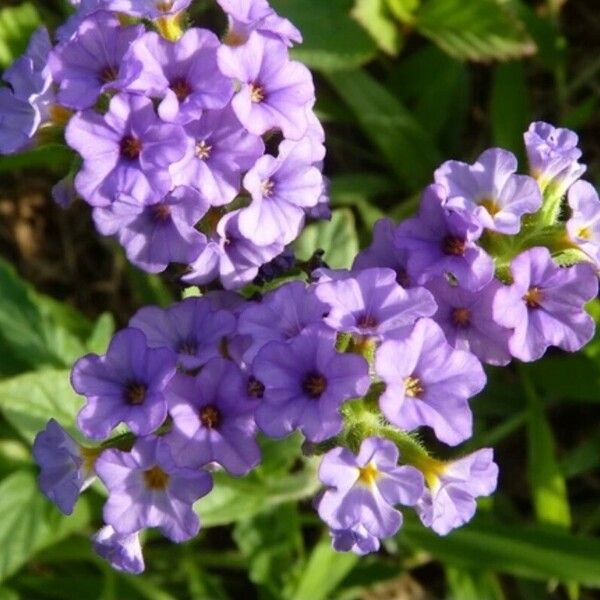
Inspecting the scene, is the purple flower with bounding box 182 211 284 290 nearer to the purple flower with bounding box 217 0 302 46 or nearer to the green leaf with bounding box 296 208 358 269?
the purple flower with bounding box 217 0 302 46

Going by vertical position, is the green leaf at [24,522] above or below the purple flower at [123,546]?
below

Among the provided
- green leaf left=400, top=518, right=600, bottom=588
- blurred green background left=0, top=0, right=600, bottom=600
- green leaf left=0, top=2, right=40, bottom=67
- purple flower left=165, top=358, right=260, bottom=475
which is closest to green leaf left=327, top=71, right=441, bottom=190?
blurred green background left=0, top=0, right=600, bottom=600

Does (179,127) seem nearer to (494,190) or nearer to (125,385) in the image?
(125,385)

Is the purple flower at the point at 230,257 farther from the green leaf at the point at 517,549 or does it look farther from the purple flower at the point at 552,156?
the green leaf at the point at 517,549

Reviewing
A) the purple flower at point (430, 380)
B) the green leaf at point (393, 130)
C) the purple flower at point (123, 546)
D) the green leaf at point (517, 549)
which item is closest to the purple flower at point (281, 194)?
the purple flower at point (430, 380)

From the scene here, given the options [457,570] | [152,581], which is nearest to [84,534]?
[152,581]

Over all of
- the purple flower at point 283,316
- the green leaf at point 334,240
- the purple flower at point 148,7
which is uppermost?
the purple flower at point 148,7

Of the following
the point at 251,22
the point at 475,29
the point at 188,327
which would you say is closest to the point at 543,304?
the point at 188,327
